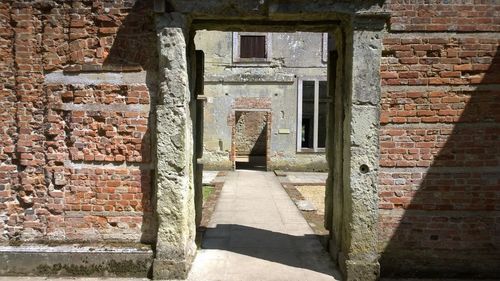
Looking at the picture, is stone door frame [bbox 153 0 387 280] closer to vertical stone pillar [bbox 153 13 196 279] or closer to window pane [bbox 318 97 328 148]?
vertical stone pillar [bbox 153 13 196 279]

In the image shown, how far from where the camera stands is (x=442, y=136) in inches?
178


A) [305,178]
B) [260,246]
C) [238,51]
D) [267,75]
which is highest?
[238,51]

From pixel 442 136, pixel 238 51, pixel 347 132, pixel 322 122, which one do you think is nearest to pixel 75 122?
pixel 347 132

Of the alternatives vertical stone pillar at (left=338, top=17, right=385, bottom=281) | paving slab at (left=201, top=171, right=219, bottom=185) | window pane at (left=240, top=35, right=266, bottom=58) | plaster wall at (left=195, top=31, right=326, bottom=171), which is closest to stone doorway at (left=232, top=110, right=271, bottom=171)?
plaster wall at (left=195, top=31, right=326, bottom=171)

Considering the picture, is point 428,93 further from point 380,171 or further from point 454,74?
point 380,171

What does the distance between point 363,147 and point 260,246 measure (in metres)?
2.30

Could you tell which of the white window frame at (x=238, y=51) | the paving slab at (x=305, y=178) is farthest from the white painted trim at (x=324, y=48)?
the paving slab at (x=305, y=178)

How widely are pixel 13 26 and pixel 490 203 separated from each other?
6.02 meters

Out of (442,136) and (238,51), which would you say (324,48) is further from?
(442,136)

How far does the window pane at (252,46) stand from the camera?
15.8 m

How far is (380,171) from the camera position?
15.0 ft

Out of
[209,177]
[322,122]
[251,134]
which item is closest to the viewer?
[209,177]

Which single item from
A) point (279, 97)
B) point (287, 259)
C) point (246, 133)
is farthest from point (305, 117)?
point (287, 259)

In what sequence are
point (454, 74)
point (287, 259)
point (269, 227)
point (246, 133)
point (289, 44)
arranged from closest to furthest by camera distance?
point (454, 74), point (287, 259), point (269, 227), point (289, 44), point (246, 133)
